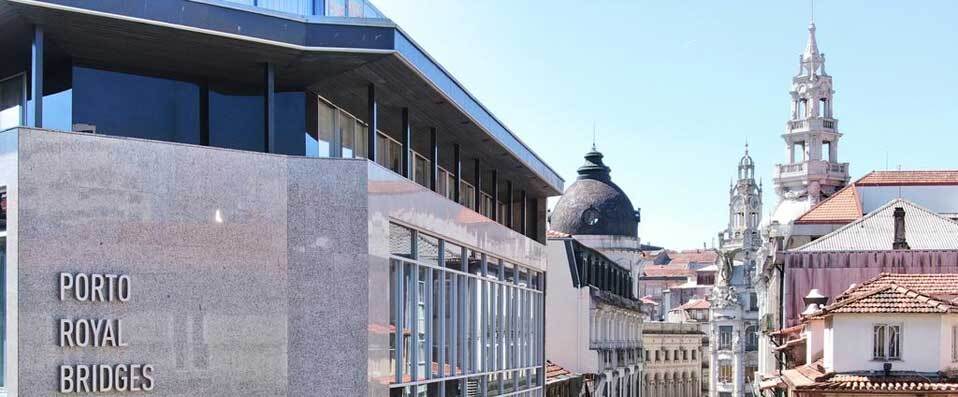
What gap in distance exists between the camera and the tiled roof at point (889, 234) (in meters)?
53.9

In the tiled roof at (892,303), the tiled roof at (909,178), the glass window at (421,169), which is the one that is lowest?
the tiled roof at (892,303)

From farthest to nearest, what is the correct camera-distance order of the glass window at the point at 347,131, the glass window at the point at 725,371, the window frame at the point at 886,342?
the glass window at the point at 725,371, the window frame at the point at 886,342, the glass window at the point at 347,131

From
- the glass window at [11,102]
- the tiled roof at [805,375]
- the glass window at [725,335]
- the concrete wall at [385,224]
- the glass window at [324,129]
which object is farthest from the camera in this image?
the glass window at [725,335]

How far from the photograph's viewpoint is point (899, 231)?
53.1m

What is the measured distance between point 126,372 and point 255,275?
2.72 meters

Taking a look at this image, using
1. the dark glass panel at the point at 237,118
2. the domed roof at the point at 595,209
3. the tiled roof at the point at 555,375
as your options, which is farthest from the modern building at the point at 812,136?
the dark glass panel at the point at 237,118

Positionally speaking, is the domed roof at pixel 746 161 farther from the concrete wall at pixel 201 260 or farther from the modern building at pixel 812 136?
the concrete wall at pixel 201 260

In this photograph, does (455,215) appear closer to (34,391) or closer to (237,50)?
(237,50)

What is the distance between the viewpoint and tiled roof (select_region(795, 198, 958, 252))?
177 ft

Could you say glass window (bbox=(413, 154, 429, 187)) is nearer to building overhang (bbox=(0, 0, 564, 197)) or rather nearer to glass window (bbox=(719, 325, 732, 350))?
building overhang (bbox=(0, 0, 564, 197))

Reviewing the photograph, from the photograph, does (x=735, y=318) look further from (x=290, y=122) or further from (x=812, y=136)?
(x=290, y=122)

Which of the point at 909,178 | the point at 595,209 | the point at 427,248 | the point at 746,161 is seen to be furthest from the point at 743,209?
the point at 427,248

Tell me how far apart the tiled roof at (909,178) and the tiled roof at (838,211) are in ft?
5.99

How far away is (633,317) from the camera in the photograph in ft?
289
